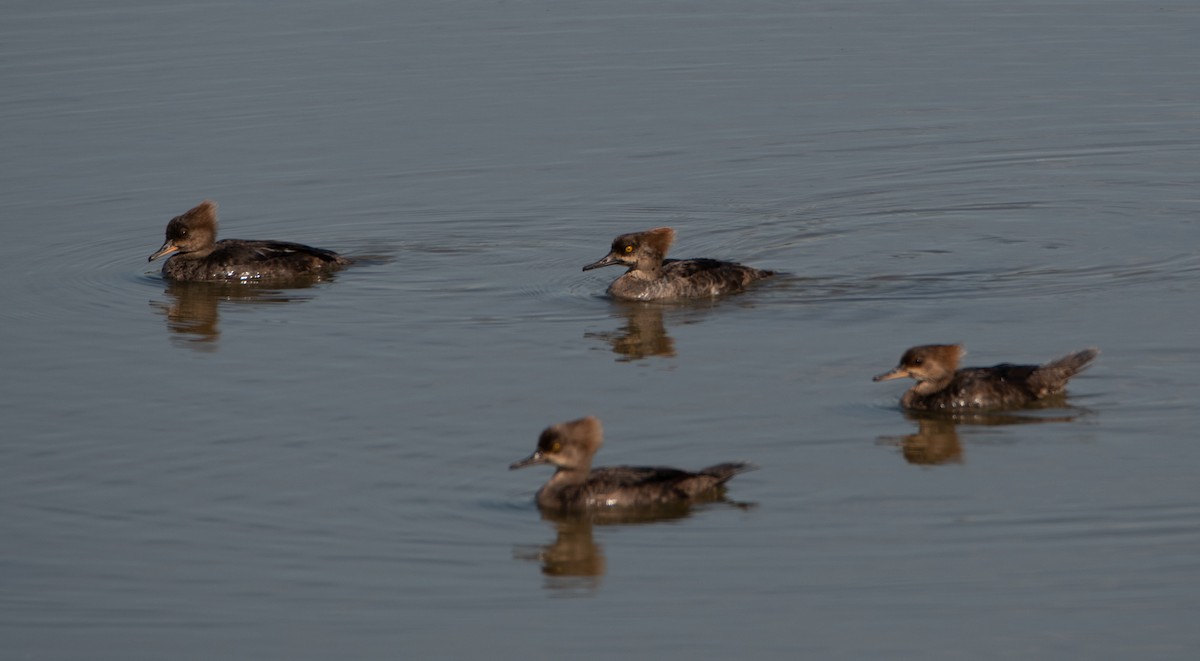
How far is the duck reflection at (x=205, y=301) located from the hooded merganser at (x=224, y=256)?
0.34 feet

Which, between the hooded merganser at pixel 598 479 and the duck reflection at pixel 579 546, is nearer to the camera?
the duck reflection at pixel 579 546

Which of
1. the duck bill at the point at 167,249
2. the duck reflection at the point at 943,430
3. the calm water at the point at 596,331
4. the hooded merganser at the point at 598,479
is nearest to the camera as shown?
the calm water at the point at 596,331

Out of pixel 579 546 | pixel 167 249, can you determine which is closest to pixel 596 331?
pixel 167 249

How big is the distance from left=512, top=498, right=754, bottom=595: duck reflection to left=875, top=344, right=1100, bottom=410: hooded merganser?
7.75 ft

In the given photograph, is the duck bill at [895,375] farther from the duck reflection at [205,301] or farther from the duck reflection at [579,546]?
the duck reflection at [205,301]

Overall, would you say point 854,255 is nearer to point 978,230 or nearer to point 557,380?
point 978,230

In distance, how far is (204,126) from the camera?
2364 centimetres

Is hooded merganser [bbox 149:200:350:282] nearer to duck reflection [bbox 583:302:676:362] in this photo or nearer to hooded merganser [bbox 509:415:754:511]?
duck reflection [bbox 583:302:676:362]

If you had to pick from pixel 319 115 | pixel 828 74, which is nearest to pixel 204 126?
pixel 319 115

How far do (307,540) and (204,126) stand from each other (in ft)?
45.3

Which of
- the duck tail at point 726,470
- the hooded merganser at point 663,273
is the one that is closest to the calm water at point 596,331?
the duck tail at point 726,470

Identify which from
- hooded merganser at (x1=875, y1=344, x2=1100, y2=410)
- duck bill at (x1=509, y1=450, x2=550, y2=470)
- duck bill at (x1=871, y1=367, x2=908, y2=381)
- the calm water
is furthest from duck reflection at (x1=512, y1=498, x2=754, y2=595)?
hooded merganser at (x1=875, y1=344, x2=1100, y2=410)

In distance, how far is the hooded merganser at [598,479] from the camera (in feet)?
36.1

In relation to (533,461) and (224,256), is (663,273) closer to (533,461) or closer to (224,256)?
(224,256)
